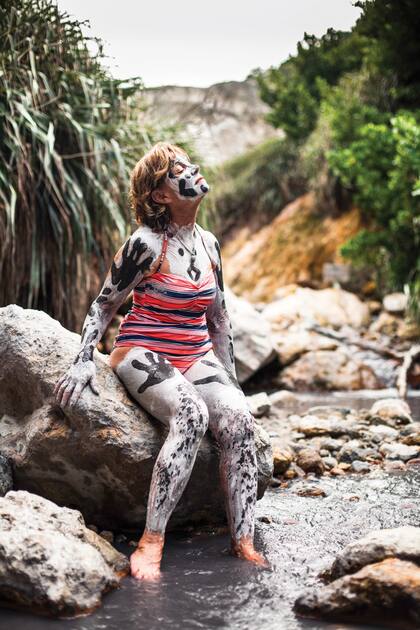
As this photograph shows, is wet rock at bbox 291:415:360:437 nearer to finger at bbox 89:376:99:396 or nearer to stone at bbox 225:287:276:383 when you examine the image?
finger at bbox 89:376:99:396

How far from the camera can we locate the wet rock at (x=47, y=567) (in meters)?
2.12

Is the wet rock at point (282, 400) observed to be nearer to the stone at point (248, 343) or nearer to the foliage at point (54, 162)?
the stone at point (248, 343)

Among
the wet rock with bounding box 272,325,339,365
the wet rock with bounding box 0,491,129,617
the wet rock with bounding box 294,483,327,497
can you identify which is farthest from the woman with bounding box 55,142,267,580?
the wet rock with bounding box 272,325,339,365

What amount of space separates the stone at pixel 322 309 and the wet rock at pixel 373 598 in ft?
25.7

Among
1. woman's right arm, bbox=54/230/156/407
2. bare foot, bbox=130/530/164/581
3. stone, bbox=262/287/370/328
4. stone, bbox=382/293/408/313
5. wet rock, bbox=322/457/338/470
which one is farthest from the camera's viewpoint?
stone, bbox=382/293/408/313

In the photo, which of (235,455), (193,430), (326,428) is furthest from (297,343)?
(193,430)

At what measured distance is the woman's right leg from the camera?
259cm

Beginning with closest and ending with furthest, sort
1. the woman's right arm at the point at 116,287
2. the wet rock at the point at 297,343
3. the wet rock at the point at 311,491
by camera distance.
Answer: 1. the woman's right arm at the point at 116,287
2. the wet rock at the point at 311,491
3. the wet rock at the point at 297,343

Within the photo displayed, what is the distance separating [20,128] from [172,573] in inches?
170

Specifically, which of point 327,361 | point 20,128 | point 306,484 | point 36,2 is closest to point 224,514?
point 306,484

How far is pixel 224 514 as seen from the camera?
3.19m

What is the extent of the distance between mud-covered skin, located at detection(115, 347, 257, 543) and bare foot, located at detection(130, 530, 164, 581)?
4cm

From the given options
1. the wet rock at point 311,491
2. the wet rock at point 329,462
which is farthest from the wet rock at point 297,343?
the wet rock at point 311,491

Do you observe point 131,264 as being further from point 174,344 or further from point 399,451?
point 399,451
